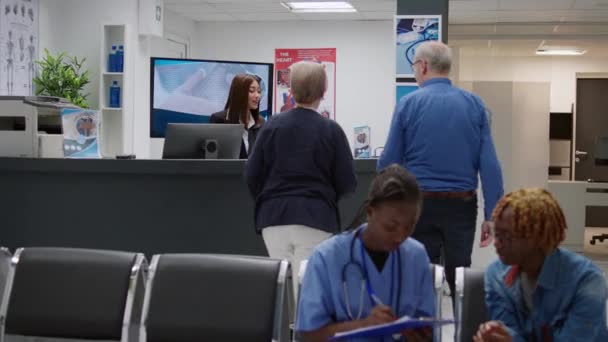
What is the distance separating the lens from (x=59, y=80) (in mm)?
9203

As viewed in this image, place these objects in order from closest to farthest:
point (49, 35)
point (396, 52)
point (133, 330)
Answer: point (133, 330)
point (396, 52)
point (49, 35)

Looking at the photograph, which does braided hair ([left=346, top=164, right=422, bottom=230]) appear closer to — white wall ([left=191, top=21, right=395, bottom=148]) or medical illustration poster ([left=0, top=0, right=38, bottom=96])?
medical illustration poster ([left=0, top=0, right=38, bottom=96])

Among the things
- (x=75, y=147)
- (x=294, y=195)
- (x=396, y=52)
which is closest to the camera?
(x=294, y=195)

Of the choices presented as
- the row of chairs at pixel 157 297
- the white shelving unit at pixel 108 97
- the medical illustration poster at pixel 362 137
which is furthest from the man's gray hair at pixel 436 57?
the medical illustration poster at pixel 362 137

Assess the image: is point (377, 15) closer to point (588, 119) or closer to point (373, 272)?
point (588, 119)

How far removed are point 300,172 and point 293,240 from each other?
11.2 inches

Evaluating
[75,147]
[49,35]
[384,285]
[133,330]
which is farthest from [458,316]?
[49,35]

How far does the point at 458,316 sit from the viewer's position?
2.69m

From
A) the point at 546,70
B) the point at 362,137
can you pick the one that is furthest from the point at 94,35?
the point at 546,70

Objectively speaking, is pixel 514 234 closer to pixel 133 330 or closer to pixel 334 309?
pixel 334 309

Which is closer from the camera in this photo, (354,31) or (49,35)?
(49,35)

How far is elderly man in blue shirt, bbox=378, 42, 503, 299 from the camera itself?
146 inches

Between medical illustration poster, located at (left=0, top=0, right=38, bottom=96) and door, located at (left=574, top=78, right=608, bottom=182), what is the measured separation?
899 cm

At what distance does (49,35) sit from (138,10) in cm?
103
